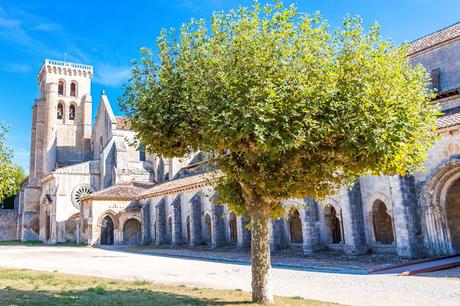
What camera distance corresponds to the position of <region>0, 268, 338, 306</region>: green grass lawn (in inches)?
Result: 395

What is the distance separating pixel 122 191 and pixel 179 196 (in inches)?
421

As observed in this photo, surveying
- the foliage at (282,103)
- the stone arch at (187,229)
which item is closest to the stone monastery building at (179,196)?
the stone arch at (187,229)

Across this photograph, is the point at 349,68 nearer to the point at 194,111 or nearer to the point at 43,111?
the point at 194,111

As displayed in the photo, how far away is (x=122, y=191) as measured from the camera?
4497 centimetres

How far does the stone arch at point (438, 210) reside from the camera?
58.4 ft

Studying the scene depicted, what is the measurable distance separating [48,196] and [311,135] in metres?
50.1

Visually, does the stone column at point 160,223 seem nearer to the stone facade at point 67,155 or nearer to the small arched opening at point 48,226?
the stone facade at point 67,155

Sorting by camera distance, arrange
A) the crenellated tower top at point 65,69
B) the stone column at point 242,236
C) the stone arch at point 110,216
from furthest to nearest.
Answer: the crenellated tower top at point 65,69 → the stone arch at point 110,216 → the stone column at point 242,236

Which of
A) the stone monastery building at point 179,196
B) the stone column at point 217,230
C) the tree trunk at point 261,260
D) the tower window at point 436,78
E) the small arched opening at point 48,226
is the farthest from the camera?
the small arched opening at point 48,226

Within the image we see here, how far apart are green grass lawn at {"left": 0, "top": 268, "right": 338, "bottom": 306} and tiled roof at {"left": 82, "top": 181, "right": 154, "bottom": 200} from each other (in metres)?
28.6

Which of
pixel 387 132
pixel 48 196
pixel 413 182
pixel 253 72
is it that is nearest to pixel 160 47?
pixel 253 72

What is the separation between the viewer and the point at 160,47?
10.9 m

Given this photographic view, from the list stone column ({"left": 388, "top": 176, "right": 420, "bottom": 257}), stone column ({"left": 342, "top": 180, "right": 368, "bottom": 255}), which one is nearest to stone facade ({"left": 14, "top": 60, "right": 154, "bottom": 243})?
stone column ({"left": 342, "top": 180, "right": 368, "bottom": 255})

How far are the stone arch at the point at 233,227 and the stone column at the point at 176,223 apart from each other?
692 centimetres
